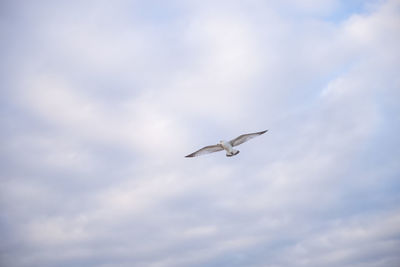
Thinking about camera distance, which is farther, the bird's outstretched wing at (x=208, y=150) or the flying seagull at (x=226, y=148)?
the bird's outstretched wing at (x=208, y=150)

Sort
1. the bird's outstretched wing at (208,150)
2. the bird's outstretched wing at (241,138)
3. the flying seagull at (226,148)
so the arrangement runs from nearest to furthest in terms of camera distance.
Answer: the flying seagull at (226,148), the bird's outstretched wing at (208,150), the bird's outstretched wing at (241,138)

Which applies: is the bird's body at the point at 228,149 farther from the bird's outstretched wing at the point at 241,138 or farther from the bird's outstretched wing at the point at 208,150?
the bird's outstretched wing at the point at 241,138

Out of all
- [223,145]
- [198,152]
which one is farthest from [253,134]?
[198,152]

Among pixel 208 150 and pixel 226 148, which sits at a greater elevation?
pixel 208 150

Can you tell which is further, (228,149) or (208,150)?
(208,150)

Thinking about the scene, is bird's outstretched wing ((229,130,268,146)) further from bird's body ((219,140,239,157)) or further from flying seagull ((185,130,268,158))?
bird's body ((219,140,239,157))

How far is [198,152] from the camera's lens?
8288 centimetres

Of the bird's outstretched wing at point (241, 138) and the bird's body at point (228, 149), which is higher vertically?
the bird's outstretched wing at point (241, 138)

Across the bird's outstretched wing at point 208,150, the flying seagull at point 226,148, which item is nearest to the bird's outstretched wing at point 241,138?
the flying seagull at point 226,148

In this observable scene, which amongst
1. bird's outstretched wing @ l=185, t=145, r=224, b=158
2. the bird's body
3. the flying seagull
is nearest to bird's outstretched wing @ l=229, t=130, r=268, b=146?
the flying seagull

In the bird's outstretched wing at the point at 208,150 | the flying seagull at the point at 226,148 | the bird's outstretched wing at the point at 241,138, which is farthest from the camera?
the bird's outstretched wing at the point at 241,138

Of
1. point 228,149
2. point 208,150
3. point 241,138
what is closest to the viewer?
point 228,149

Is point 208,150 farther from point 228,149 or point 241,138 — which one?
point 241,138

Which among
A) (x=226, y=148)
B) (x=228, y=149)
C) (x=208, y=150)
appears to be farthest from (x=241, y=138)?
(x=208, y=150)
